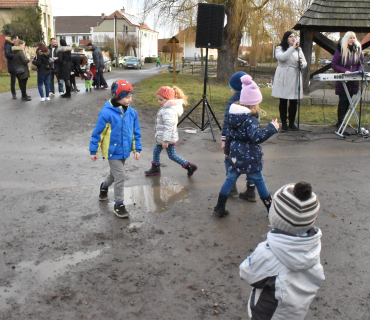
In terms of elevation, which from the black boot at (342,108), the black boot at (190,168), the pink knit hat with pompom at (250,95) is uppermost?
the pink knit hat with pompom at (250,95)

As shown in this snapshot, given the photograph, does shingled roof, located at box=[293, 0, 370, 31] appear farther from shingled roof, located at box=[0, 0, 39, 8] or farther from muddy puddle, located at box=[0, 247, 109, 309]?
shingled roof, located at box=[0, 0, 39, 8]

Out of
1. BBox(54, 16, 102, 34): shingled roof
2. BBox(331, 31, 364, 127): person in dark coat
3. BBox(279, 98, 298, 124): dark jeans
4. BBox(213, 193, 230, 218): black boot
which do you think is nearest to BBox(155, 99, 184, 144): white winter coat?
BBox(213, 193, 230, 218): black boot

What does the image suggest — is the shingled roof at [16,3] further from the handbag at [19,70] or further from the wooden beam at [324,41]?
the wooden beam at [324,41]

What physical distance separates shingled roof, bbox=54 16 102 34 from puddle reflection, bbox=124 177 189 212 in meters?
95.1

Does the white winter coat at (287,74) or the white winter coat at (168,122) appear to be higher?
the white winter coat at (287,74)

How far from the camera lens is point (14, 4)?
4144 centimetres

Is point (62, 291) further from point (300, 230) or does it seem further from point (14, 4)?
point (14, 4)

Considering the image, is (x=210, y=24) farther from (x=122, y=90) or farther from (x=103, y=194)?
(x=103, y=194)

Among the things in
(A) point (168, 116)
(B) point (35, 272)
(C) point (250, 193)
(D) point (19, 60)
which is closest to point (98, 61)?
(D) point (19, 60)

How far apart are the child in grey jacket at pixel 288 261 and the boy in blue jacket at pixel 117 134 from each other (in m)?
2.62

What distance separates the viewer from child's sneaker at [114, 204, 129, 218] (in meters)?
4.62

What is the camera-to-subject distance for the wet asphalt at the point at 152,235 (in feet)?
10.2

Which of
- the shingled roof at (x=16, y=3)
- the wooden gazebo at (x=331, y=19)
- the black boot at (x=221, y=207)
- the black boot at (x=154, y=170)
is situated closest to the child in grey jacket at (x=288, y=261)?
the black boot at (x=221, y=207)

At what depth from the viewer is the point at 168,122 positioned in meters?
5.79
